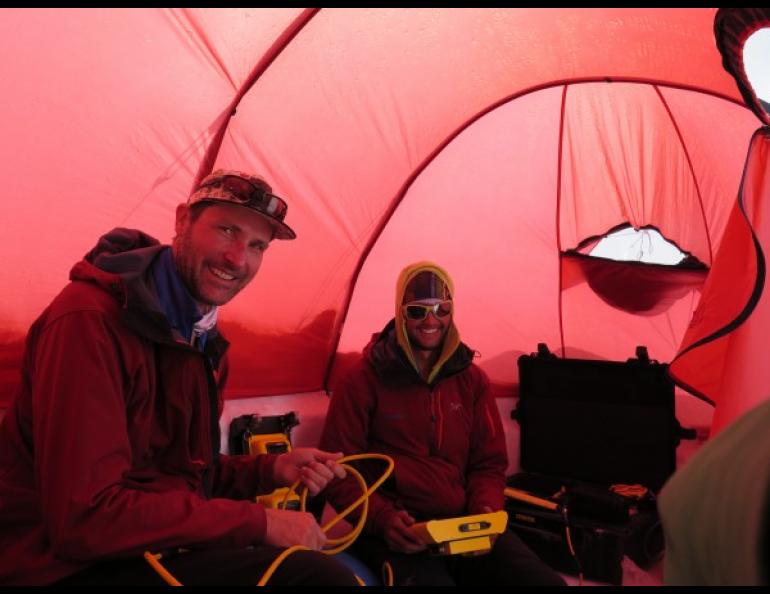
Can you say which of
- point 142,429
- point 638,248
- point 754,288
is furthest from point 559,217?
point 142,429

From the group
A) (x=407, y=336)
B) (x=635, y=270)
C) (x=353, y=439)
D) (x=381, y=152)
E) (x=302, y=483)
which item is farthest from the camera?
(x=635, y=270)

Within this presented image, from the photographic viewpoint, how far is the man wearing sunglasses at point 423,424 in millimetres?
2360

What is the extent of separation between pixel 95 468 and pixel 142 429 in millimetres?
189

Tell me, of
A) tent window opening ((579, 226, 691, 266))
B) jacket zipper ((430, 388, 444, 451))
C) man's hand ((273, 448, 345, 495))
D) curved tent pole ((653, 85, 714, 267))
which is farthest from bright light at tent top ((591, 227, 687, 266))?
man's hand ((273, 448, 345, 495))

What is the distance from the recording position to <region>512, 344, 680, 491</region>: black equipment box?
3.05 meters

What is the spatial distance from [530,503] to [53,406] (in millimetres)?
2033

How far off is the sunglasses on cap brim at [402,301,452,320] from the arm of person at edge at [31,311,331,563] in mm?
1282

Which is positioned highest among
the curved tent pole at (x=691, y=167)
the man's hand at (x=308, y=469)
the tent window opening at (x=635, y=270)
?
the curved tent pole at (x=691, y=167)

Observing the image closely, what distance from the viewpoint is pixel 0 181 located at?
183 centimetres

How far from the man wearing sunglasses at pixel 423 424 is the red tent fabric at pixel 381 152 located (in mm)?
501

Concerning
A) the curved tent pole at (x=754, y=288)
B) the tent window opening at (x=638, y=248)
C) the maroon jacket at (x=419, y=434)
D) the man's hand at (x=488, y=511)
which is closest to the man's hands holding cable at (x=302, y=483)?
the maroon jacket at (x=419, y=434)

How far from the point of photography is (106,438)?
4.19 feet

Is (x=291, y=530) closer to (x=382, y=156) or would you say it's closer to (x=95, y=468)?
(x=95, y=468)

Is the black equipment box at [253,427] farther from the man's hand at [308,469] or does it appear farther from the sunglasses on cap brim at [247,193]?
the sunglasses on cap brim at [247,193]
